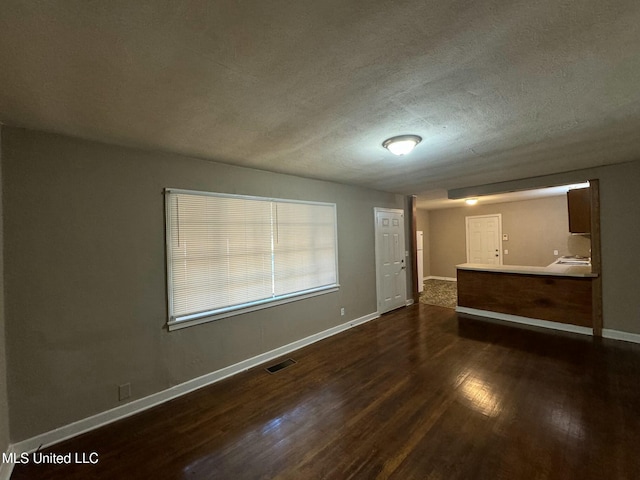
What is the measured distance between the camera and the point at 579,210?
464 cm

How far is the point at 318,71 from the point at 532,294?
4991 mm

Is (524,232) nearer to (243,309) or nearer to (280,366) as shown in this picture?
(280,366)

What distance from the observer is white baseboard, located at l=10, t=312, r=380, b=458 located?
198 cm

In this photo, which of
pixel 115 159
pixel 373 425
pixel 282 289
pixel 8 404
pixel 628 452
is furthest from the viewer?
pixel 282 289

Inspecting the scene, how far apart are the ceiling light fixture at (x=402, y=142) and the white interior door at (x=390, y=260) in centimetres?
261

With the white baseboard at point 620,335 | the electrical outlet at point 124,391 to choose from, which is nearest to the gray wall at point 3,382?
the electrical outlet at point 124,391

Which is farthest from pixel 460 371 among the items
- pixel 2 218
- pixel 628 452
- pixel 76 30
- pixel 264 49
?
pixel 2 218

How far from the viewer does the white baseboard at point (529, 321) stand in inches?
157

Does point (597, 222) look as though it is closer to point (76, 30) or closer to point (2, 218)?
point (76, 30)

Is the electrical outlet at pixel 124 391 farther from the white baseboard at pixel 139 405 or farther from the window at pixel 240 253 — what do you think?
the window at pixel 240 253

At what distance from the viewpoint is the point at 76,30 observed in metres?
1.12

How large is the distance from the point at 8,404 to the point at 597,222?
6.71 meters

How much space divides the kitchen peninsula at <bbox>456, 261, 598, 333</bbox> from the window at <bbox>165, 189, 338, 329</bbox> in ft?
9.77

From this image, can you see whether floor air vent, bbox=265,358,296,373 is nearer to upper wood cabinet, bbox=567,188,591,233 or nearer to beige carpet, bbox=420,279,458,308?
beige carpet, bbox=420,279,458,308
